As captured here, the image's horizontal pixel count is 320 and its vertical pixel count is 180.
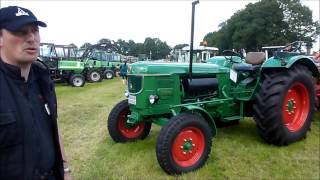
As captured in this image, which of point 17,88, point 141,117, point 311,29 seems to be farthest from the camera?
point 311,29

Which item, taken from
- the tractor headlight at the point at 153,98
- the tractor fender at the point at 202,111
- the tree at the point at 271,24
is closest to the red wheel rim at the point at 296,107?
the tractor fender at the point at 202,111

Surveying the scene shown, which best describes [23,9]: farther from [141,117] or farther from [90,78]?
[90,78]

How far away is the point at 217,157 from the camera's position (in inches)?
191

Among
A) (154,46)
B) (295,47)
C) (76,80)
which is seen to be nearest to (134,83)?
(295,47)

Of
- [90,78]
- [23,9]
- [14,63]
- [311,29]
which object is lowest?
[90,78]

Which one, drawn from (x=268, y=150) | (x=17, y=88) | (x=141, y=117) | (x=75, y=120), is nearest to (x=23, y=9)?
(x=17, y=88)

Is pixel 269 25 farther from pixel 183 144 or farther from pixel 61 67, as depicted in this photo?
pixel 183 144

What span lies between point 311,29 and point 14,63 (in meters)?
51.1

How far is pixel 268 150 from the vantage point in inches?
201

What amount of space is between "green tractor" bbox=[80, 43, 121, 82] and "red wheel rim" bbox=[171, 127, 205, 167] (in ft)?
50.3

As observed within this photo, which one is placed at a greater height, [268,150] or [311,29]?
Answer: [311,29]

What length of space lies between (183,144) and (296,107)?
2.35m

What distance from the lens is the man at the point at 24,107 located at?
176cm

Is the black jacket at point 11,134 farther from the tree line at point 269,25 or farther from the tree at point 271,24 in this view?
the tree at point 271,24
